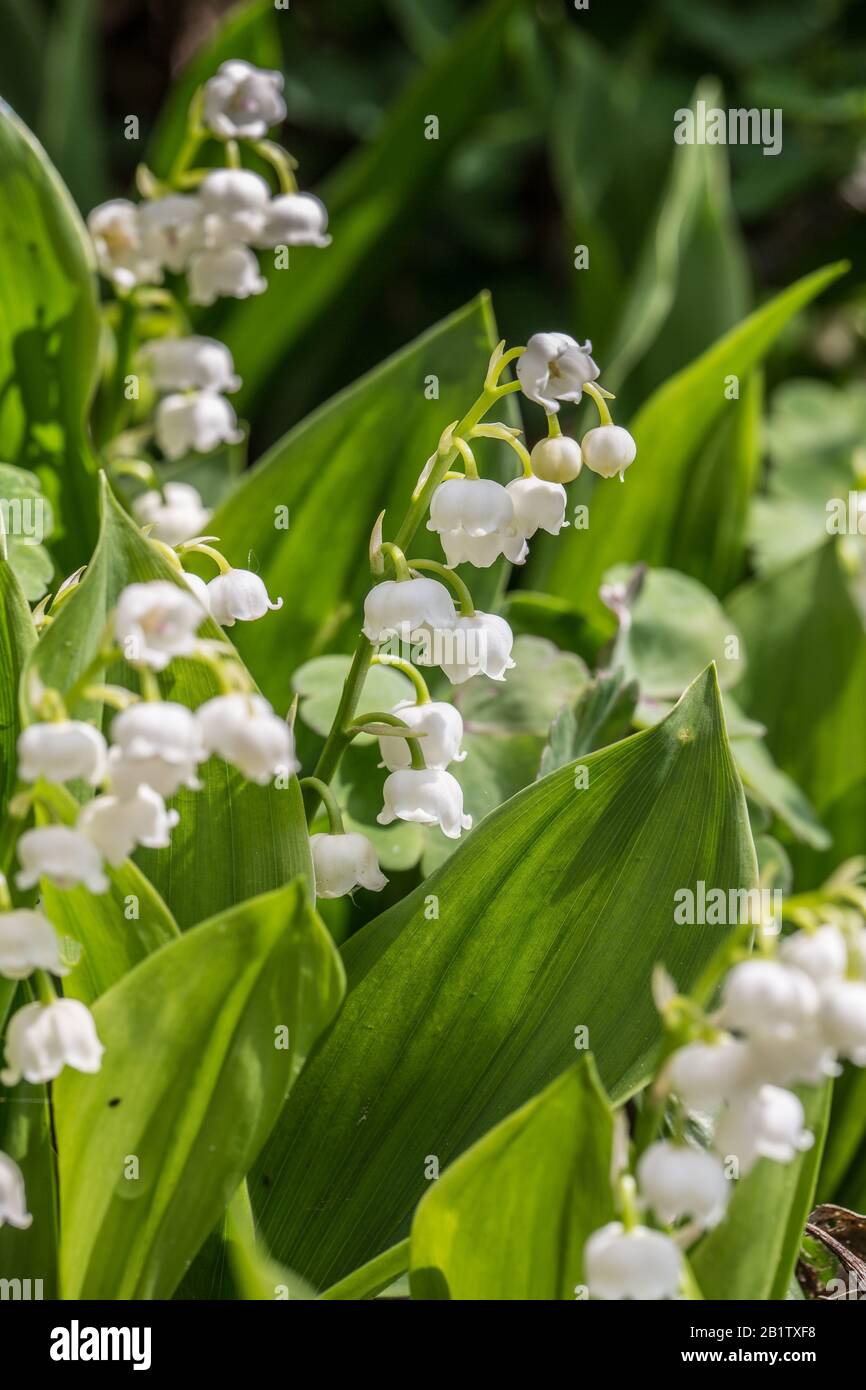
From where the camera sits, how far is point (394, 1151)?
63 cm

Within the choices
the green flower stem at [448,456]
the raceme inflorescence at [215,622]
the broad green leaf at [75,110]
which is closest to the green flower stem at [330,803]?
the raceme inflorescence at [215,622]

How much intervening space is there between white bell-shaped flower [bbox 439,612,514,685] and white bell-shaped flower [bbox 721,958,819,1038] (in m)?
0.21

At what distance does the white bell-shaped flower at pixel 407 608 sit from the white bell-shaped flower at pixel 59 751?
16 centimetres

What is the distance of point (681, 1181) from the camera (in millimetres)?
406

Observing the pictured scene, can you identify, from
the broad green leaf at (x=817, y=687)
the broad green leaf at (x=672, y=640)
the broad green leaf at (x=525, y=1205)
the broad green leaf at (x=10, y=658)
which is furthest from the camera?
the broad green leaf at (x=817, y=687)

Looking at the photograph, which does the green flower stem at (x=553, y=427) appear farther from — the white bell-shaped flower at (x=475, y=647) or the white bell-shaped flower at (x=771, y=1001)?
the white bell-shaped flower at (x=771, y=1001)

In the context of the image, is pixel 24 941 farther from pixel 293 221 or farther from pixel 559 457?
pixel 293 221

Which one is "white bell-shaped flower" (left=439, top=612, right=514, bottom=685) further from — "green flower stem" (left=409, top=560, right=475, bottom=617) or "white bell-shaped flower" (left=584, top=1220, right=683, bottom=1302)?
"white bell-shaped flower" (left=584, top=1220, right=683, bottom=1302)

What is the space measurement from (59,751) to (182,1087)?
0.54 ft

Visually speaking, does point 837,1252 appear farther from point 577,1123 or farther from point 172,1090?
point 172,1090

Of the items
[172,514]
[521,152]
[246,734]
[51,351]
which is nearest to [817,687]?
[172,514]

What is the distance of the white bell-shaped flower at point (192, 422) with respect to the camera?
0.89 meters
